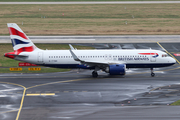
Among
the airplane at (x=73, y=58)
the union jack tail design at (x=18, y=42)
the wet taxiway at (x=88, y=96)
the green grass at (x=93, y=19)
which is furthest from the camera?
the green grass at (x=93, y=19)

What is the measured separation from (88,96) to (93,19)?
69.5 meters

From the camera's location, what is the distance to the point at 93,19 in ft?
331

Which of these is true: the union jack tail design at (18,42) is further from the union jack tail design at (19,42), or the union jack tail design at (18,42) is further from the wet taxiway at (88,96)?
the wet taxiway at (88,96)

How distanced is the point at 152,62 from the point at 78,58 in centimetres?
1186

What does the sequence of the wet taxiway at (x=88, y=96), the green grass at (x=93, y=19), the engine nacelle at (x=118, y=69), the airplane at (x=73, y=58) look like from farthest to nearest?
the green grass at (x=93, y=19) < the airplane at (x=73, y=58) < the engine nacelle at (x=118, y=69) < the wet taxiway at (x=88, y=96)

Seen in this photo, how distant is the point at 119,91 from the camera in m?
36.1

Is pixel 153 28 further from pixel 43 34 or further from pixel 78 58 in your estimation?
pixel 78 58

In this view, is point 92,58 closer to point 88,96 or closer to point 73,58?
point 73,58

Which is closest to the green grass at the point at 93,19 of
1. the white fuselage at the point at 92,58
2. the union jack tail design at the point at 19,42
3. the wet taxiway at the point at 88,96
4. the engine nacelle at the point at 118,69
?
the union jack tail design at the point at 19,42

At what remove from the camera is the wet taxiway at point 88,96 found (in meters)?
27.8

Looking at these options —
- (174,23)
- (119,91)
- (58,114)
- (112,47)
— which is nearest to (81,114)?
(58,114)

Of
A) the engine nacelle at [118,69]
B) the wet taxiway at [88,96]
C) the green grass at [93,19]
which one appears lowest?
the wet taxiway at [88,96]

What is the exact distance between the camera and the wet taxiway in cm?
2775

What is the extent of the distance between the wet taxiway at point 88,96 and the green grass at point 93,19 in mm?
39791
